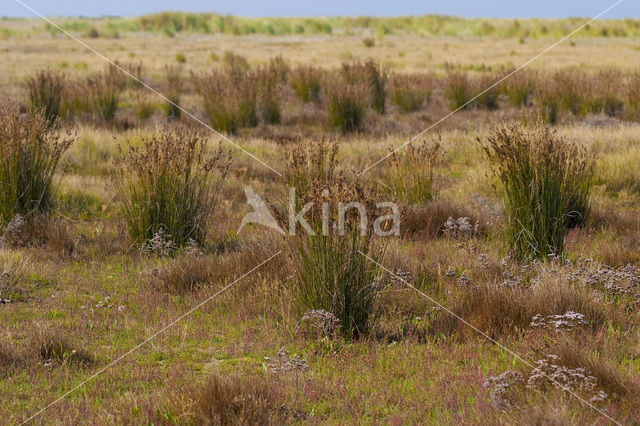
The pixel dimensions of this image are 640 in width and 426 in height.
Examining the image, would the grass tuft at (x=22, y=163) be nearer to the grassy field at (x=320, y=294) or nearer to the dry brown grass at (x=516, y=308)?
the grassy field at (x=320, y=294)

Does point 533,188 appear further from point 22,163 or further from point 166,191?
point 22,163

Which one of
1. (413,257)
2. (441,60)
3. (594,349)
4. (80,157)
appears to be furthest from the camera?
(441,60)

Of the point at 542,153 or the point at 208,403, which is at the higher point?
the point at 542,153

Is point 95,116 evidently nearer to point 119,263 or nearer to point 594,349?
point 119,263

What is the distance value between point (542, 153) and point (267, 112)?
31.7ft

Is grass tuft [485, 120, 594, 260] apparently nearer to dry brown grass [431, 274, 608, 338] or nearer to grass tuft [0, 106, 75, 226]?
dry brown grass [431, 274, 608, 338]

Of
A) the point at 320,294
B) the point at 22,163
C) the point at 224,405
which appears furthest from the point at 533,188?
the point at 22,163

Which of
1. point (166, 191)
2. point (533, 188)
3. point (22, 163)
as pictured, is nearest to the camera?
point (533, 188)

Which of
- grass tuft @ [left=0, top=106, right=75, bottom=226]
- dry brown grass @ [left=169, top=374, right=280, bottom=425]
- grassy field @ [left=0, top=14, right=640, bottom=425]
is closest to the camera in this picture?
dry brown grass @ [left=169, top=374, right=280, bottom=425]

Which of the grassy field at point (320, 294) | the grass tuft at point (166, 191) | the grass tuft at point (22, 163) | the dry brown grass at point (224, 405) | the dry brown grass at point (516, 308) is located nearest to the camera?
the dry brown grass at point (224, 405)

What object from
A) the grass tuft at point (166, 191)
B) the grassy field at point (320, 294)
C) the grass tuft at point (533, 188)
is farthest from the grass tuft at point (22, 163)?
the grass tuft at point (533, 188)

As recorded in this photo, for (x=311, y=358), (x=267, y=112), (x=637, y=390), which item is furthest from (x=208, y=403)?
(x=267, y=112)

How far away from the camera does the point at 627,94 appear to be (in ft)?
50.5

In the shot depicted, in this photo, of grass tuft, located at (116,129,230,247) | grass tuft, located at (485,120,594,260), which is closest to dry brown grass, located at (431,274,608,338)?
grass tuft, located at (485,120,594,260)
